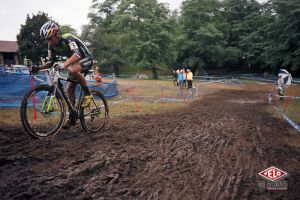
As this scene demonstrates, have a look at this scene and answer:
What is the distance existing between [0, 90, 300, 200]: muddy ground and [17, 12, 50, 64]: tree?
51221 millimetres

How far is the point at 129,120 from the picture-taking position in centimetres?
848

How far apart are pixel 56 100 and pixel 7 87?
249 inches

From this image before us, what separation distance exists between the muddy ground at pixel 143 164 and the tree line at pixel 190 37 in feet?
134

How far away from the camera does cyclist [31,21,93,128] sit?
17.8ft

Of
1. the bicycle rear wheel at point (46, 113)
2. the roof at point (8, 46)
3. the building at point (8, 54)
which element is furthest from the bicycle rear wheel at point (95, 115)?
the roof at point (8, 46)

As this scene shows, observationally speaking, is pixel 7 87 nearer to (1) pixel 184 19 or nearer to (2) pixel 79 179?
(2) pixel 79 179

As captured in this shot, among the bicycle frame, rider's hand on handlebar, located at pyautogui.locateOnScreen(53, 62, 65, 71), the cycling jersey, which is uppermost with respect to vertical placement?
the cycling jersey

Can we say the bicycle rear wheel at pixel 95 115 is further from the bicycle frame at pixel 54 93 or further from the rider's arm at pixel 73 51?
the rider's arm at pixel 73 51

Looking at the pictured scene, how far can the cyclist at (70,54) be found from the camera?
5.43 meters

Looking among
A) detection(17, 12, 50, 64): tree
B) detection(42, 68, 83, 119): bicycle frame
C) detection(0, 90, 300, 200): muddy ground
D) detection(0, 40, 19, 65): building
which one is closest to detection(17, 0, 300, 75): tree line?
detection(17, 12, 50, 64): tree

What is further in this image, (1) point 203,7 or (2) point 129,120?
(1) point 203,7

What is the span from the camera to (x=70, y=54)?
19.3ft

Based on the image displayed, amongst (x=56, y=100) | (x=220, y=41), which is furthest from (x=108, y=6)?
(x=56, y=100)

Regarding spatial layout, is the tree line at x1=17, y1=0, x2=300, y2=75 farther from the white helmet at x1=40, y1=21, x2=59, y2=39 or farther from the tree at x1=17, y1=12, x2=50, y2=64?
the white helmet at x1=40, y1=21, x2=59, y2=39
